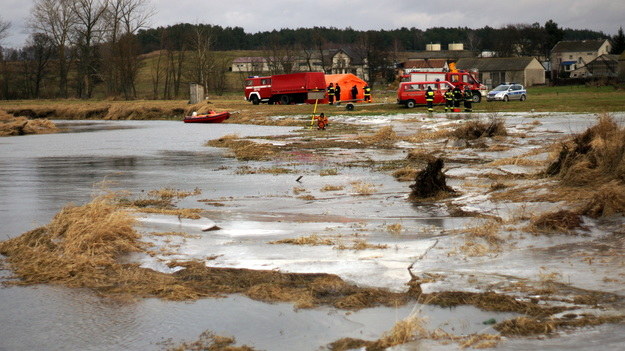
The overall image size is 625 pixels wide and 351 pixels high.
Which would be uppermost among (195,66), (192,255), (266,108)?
(195,66)

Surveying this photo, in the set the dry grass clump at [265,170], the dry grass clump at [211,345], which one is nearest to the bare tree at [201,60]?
the dry grass clump at [265,170]

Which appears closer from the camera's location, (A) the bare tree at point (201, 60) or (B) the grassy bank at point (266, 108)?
(B) the grassy bank at point (266, 108)

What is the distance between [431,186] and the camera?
15.0 meters

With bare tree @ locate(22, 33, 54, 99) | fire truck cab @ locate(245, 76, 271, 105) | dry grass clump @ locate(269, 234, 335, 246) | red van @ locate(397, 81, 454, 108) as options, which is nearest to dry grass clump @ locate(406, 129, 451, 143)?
dry grass clump @ locate(269, 234, 335, 246)

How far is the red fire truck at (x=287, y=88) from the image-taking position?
57.9 m

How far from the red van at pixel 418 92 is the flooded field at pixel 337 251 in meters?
24.4

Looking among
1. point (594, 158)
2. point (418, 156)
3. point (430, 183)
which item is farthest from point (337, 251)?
point (418, 156)

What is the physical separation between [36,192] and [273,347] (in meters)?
12.3

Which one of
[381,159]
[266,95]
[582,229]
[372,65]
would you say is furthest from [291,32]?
[582,229]

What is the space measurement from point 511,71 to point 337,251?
9596 cm

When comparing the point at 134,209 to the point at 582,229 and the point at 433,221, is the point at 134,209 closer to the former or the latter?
the point at 433,221

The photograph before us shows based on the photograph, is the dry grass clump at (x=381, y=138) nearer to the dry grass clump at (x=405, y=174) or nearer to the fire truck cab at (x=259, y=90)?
the dry grass clump at (x=405, y=174)

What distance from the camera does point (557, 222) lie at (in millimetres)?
11242

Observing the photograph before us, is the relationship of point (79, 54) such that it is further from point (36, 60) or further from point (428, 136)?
point (428, 136)
